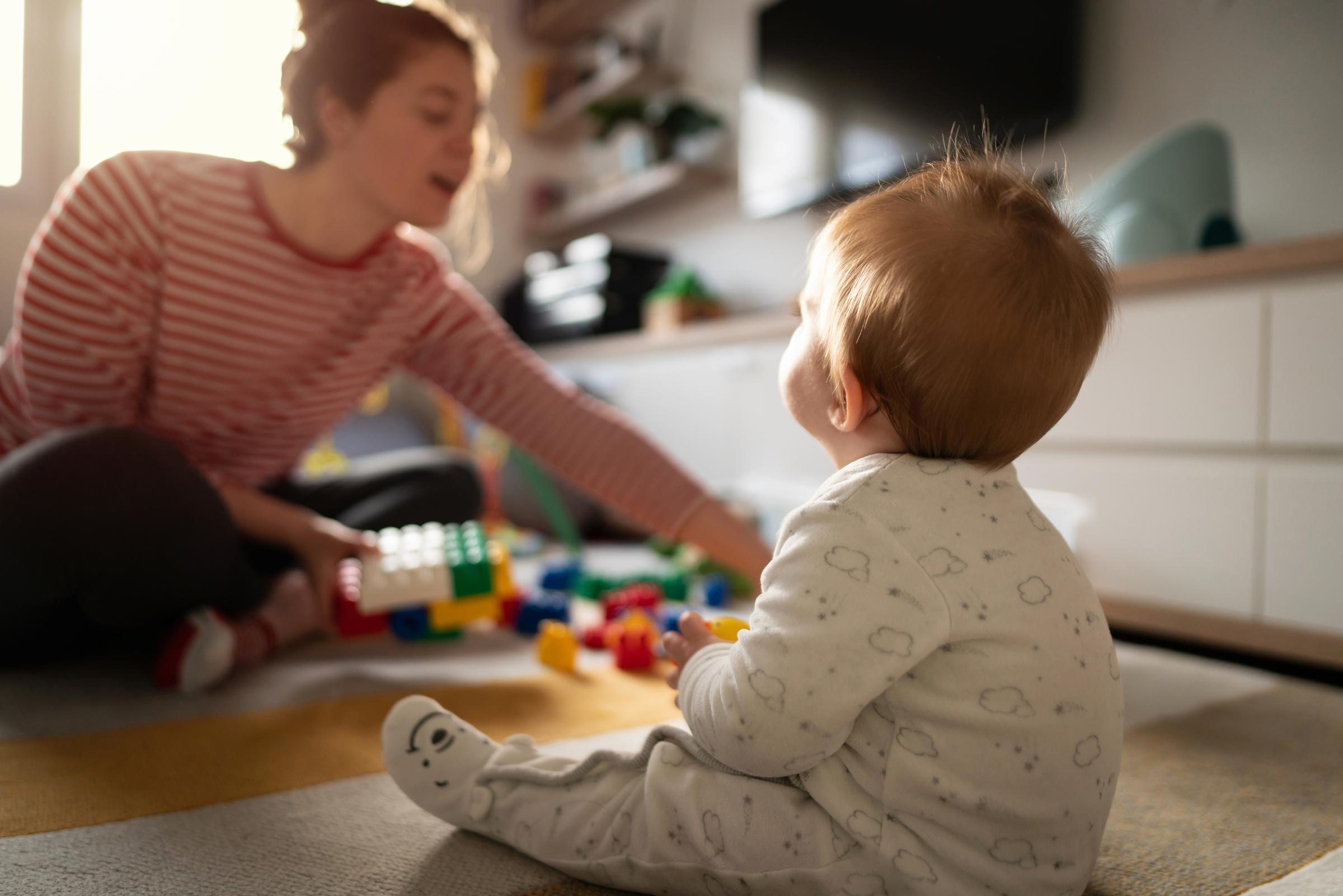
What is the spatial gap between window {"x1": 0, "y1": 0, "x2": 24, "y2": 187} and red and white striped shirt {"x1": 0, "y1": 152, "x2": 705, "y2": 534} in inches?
7.2

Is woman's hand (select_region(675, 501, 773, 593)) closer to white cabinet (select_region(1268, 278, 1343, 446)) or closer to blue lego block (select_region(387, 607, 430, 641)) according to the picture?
blue lego block (select_region(387, 607, 430, 641))

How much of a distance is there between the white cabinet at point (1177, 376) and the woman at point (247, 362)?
1.91 feet

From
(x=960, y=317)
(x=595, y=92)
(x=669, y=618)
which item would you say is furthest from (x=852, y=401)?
(x=595, y=92)

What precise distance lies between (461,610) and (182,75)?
1.97 feet

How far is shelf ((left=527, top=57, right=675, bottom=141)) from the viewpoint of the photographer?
7.91ft

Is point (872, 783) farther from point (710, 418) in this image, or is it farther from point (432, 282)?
point (710, 418)

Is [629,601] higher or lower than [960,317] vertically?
lower

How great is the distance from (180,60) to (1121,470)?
1.13 m

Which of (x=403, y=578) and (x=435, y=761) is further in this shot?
(x=403, y=578)

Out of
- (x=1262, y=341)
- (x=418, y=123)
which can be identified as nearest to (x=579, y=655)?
(x=418, y=123)

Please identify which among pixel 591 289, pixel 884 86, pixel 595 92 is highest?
pixel 595 92

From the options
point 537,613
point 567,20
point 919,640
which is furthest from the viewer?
point 567,20

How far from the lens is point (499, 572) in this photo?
108 cm

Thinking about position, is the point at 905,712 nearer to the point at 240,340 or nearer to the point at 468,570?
the point at 468,570
